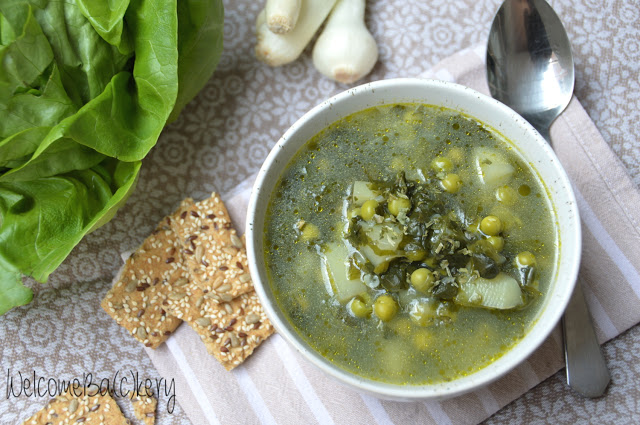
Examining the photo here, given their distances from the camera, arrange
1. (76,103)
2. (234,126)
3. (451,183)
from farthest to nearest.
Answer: (234,126) < (76,103) < (451,183)

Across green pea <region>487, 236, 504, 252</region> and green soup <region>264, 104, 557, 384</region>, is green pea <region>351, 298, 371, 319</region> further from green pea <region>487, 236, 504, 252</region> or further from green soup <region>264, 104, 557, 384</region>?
green pea <region>487, 236, 504, 252</region>

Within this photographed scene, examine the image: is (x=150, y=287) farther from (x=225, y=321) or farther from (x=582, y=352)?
(x=582, y=352)

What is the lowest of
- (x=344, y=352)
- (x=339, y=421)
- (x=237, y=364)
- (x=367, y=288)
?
(x=339, y=421)

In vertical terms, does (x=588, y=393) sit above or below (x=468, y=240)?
below

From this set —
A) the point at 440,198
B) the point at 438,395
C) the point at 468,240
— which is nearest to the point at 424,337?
the point at 438,395

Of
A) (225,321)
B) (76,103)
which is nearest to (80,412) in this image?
(225,321)

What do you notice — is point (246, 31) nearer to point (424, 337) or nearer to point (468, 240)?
point (468, 240)

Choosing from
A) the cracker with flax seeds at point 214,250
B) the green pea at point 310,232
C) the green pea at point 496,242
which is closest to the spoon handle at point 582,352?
the green pea at point 496,242

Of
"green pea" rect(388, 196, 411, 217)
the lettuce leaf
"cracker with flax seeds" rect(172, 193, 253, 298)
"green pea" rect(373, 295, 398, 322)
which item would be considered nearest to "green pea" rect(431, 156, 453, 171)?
"green pea" rect(388, 196, 411, 217)
